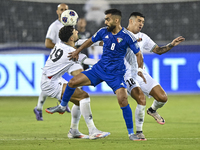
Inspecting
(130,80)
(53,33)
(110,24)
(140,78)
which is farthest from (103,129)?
(53,33)

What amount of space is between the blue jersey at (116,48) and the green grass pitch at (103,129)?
0.94m

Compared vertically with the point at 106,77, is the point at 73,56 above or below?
above

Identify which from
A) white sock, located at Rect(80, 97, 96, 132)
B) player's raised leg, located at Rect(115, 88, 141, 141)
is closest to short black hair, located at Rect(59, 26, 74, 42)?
white sock, located at Rect(80, 97, 96, 132)

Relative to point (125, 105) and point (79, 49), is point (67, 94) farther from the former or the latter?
point (125, 105)

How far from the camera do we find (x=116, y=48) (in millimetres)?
5570

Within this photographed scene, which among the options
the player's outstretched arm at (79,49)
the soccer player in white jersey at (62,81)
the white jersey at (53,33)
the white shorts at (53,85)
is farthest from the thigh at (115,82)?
the white jersey at (53,33)

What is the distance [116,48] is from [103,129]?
5.62 ft

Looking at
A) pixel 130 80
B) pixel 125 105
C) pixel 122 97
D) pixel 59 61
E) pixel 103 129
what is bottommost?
pixel 103 129

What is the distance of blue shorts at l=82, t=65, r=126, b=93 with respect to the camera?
553 centimetres

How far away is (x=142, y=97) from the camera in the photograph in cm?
590

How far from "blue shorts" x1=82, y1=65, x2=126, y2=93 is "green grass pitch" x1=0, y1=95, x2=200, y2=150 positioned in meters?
0.71

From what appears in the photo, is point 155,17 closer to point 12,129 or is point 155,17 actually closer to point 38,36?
point 38,36

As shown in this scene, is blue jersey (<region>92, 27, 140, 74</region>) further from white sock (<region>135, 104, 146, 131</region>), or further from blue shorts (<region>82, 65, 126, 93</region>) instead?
white sock (<region>135, 104, 146, 131</region>)

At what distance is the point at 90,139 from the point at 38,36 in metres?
11.9
